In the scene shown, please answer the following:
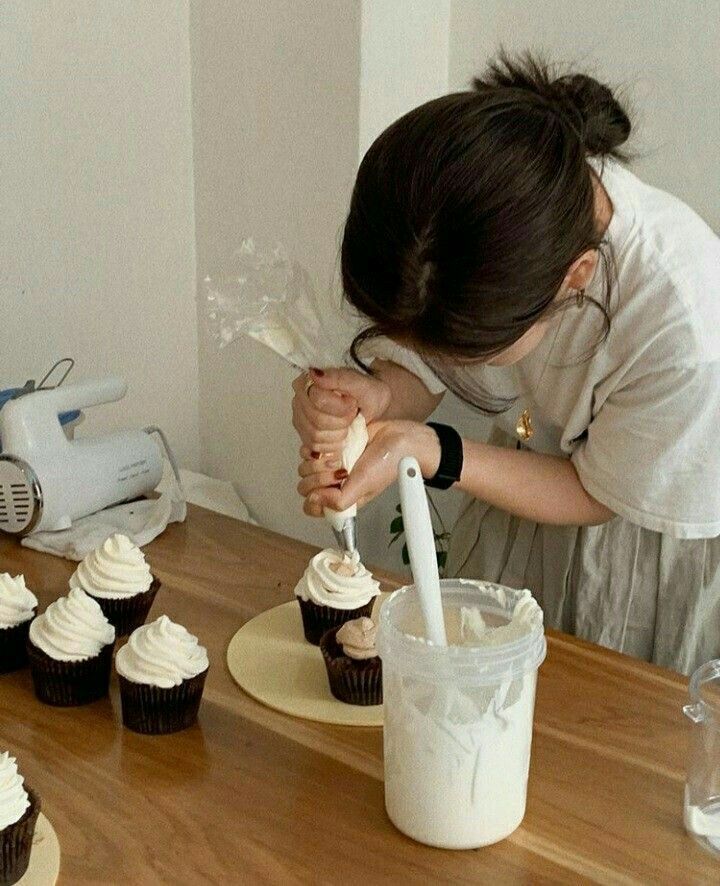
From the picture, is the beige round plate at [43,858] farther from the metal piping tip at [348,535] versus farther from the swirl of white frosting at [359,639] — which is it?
the metal piping tip at [348,535]

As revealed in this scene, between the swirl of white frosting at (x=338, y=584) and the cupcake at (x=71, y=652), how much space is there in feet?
0.72

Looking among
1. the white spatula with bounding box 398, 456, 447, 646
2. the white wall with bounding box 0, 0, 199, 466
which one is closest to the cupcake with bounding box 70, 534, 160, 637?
the white spatula with bounding box 398, 456, 447, 646

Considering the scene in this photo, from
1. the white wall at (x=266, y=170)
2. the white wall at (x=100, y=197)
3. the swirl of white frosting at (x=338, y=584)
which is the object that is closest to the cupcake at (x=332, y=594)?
the swirl of white frosting at (x=338, y=584)

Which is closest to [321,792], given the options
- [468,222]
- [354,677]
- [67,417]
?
[354,677]

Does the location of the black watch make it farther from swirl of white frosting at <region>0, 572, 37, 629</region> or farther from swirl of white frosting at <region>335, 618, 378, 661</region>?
swirl of white frosting at <region>0, 572, 37, 629</region>

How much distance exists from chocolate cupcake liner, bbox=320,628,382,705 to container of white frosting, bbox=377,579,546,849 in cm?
17

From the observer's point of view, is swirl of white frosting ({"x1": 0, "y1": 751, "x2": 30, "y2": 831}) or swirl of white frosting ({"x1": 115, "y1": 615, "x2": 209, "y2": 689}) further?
swirl of white frosting ({"x1": 115, "y1": 615, "x2": 209, "y2": 689})

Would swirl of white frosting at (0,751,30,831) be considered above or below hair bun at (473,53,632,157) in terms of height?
below

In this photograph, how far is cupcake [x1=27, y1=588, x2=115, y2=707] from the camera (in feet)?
3.59

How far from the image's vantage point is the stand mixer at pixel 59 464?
152 cm

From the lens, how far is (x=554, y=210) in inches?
38.4

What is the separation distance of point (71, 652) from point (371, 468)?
1.22ft

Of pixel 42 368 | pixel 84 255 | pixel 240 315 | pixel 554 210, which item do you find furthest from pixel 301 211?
pixel 554 210

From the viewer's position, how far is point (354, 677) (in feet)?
3.56
